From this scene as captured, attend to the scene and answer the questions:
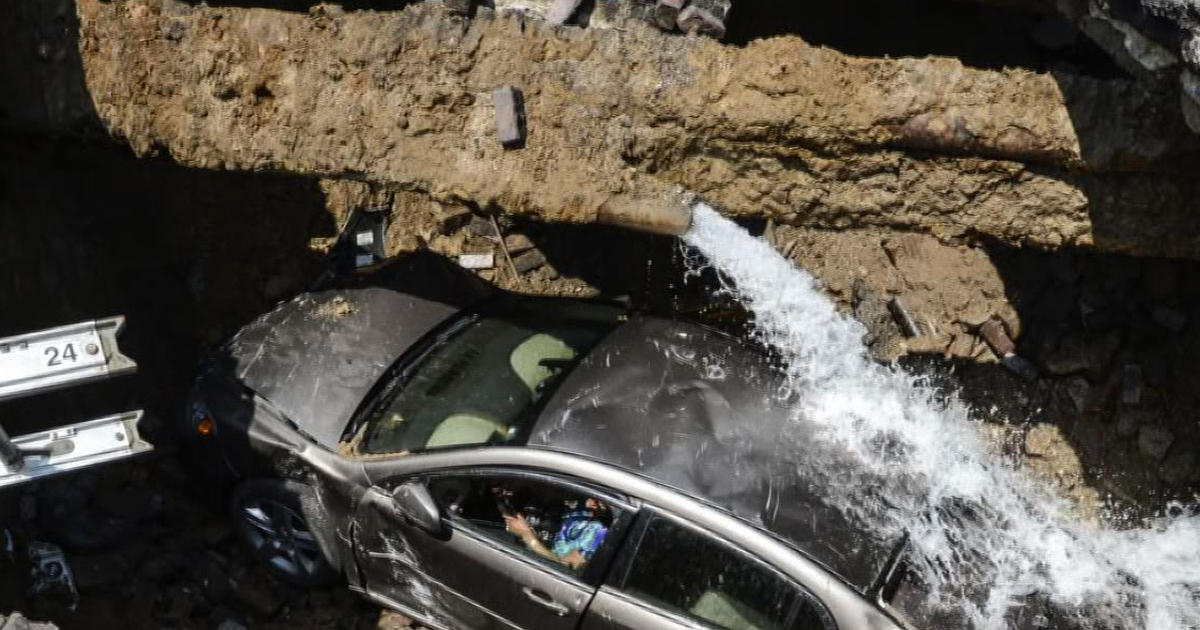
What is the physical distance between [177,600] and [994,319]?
15.1ft

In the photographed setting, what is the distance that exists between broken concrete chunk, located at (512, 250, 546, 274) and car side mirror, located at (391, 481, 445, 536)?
2275 millimetres

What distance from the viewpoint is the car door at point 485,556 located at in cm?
424

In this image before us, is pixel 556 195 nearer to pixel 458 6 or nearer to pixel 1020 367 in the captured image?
pixel 458 6

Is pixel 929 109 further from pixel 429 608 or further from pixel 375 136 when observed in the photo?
pixel 429 608

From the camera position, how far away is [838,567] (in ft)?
13.1

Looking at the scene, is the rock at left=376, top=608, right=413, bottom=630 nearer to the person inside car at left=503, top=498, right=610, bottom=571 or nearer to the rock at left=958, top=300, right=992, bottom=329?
the person inside car at left=503, top=498, right=610, bottom=571

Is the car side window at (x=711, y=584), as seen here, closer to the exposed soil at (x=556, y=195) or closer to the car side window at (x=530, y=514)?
the car side window at (x=530, y=514)

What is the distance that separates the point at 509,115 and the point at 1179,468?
4045 millimetres

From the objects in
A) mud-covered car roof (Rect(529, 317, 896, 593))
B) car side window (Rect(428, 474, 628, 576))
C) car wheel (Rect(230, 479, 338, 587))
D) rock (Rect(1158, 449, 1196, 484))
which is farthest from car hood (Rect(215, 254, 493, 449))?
rock (Rect(1158, 449, 1196, 484))

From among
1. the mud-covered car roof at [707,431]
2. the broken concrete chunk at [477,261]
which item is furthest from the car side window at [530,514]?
the broken concrete chunk at [477,261]

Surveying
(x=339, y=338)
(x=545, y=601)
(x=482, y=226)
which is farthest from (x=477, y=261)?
(x=545, y=601)

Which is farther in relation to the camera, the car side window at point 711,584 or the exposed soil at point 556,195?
the exposed soil at point 556,195

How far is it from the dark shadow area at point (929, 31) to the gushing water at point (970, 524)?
6.39 ft

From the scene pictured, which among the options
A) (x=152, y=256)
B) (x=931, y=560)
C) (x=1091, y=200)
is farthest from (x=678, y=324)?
(x=152, y=256)
